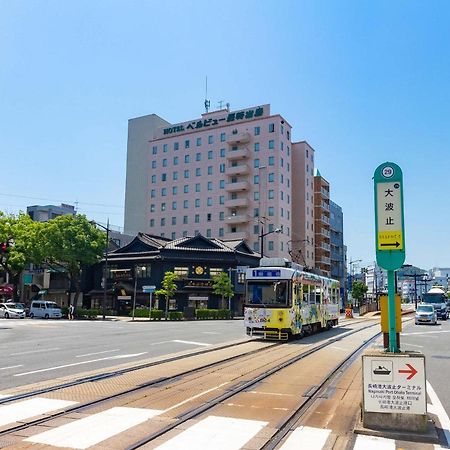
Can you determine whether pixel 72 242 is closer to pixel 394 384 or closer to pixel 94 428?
pixel 94 428

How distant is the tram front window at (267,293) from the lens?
20.7m

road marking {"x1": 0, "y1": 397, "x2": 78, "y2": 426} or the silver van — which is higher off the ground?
road marking {"x1": 0, "y1": 397, "x2": 78, "y2": 426}

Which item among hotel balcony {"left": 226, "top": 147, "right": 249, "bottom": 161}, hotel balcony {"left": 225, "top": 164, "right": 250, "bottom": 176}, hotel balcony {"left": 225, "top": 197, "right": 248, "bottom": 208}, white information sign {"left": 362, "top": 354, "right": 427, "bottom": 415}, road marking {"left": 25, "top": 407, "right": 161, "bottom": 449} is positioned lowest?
road marking {"left": 25, "top": 407, "right": 161, "bottom": 449}

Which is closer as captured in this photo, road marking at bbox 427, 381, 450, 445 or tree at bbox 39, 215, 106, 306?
road marking at bbox 427, 381, 450, 445

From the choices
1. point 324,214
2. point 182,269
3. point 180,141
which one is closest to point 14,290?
point 182,269

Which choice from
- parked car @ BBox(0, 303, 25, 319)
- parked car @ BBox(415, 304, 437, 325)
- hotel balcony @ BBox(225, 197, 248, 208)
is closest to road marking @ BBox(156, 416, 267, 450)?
parked car @ BBox(415, 304, 437, 325)

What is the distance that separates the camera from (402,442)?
6.56 metres

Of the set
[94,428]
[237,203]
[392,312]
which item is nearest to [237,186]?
[237,203]

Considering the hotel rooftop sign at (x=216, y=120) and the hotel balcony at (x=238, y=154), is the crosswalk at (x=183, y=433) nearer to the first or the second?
the hotel balcony at (x=238, y=154)

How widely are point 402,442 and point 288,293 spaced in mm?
14128

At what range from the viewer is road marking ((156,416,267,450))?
633cm

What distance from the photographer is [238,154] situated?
3130 inches

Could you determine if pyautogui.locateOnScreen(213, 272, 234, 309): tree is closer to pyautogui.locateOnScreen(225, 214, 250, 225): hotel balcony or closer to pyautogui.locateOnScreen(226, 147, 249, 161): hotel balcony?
pyautogui.locateOnScreen(225, 214, 250, 225): hotel balcony

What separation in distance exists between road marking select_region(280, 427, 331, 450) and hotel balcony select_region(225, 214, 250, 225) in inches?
2744
